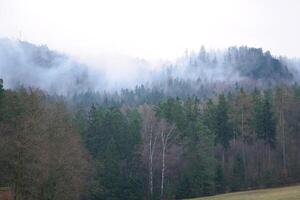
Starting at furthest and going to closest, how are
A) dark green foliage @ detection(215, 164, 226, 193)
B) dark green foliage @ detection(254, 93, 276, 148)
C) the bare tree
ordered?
dark green foliage @ detection(254, 93, 276, 148) < dark green foliage @ detection(215, 164, 226, 193) < the bare tree

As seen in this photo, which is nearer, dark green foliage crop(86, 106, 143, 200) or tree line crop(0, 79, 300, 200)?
dark green foliage crop(86, 106, 143, 200)

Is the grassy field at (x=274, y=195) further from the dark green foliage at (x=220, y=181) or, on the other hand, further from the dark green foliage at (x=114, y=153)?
the dark green foliage at (x=114, y=153)

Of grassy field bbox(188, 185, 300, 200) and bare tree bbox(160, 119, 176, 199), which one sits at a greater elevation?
bare tree bbox(160, 119, 176, 199)

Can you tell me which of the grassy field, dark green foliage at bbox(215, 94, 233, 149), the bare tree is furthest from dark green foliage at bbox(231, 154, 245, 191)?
the grassy field

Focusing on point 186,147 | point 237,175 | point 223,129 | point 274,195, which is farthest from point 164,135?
point 274,195

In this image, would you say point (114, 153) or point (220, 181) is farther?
point (220, 181)

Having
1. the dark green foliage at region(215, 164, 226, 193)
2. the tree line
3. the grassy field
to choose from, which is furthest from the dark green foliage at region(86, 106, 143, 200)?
the grassy field

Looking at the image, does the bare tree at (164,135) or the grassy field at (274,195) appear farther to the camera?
the bare tree at (164,135)

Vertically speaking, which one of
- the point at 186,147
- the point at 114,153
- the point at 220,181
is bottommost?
the point at 220,181

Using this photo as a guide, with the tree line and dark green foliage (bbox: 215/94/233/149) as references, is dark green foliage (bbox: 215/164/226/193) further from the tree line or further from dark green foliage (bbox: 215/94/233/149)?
dark green foliage (bbox: 215/94/233/149)

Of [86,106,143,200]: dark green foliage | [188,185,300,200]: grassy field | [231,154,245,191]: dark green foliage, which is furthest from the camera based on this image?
[231,154,245,191]: dark green foliage

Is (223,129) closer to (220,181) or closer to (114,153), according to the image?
(220,181)

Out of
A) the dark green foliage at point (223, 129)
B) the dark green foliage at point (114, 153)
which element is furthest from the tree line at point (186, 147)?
the dark green foliage at point (114, 153)

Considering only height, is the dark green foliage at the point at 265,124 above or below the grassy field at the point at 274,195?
above
